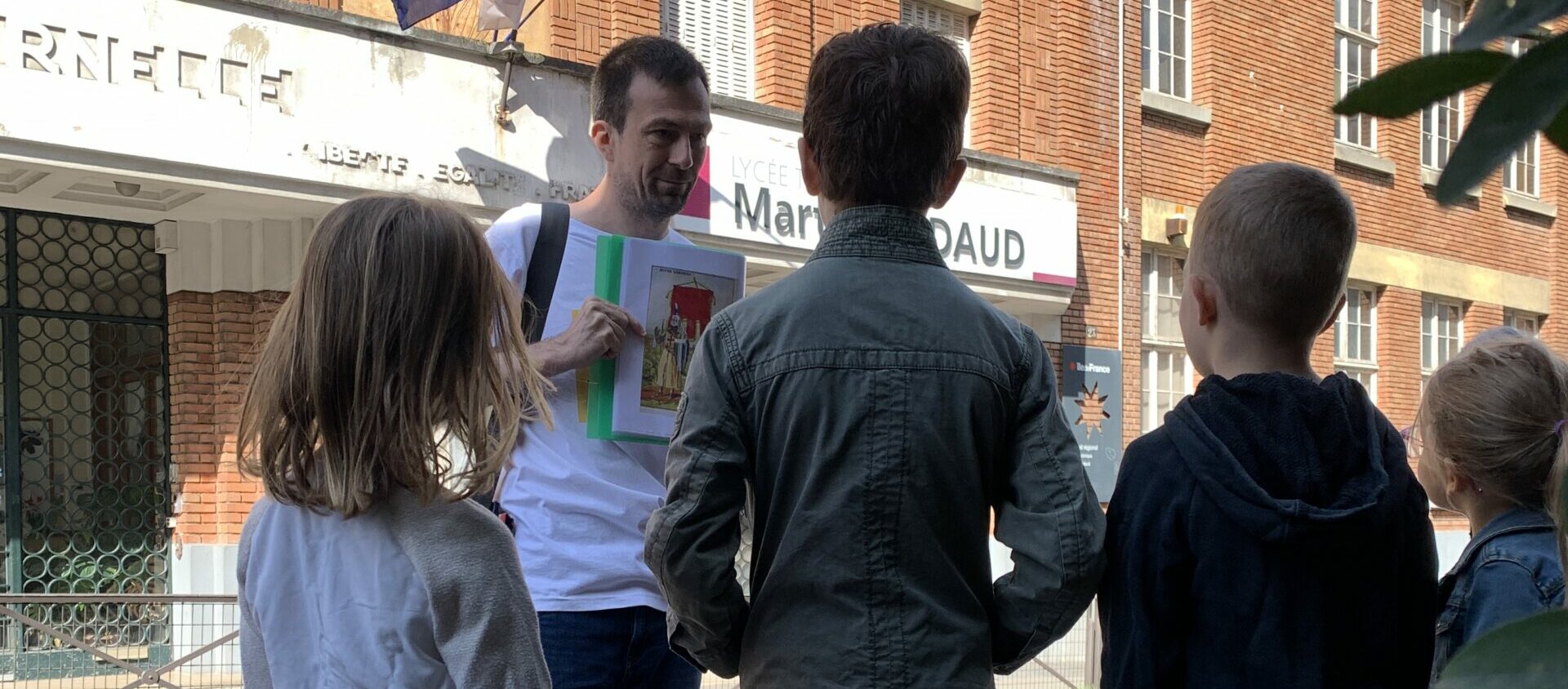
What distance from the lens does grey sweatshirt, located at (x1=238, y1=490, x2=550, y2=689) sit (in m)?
1.83

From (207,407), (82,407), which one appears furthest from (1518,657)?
(82,407)

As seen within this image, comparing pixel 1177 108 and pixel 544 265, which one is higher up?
pixel 1177 108

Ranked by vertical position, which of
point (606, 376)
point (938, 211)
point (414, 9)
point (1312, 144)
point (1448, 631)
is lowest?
point (1448, 631)

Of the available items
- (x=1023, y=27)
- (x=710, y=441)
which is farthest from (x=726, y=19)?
(x=710, y=441)

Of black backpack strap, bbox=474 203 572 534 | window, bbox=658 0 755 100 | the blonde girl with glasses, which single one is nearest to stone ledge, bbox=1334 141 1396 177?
window, bbox=658 0 755 100

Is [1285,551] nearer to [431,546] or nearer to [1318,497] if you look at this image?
[1318,497]

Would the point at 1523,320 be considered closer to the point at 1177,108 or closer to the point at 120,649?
the point at 1177,108

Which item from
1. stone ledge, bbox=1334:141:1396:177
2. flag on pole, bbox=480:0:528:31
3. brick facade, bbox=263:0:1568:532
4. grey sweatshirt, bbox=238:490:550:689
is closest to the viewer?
grey sweatshirt, bbox=238:490:550:689

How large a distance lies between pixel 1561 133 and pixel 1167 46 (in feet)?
55.5

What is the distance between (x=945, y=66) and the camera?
210 cm

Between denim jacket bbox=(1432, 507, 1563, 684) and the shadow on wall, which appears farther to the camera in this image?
the shadow on wall

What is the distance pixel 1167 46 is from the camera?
54.7 feet

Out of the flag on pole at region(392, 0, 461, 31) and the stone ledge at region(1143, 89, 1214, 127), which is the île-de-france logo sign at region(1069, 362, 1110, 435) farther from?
the flag on pole at region(392, 0, 461, 31)

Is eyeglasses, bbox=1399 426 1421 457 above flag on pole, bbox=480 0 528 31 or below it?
below
